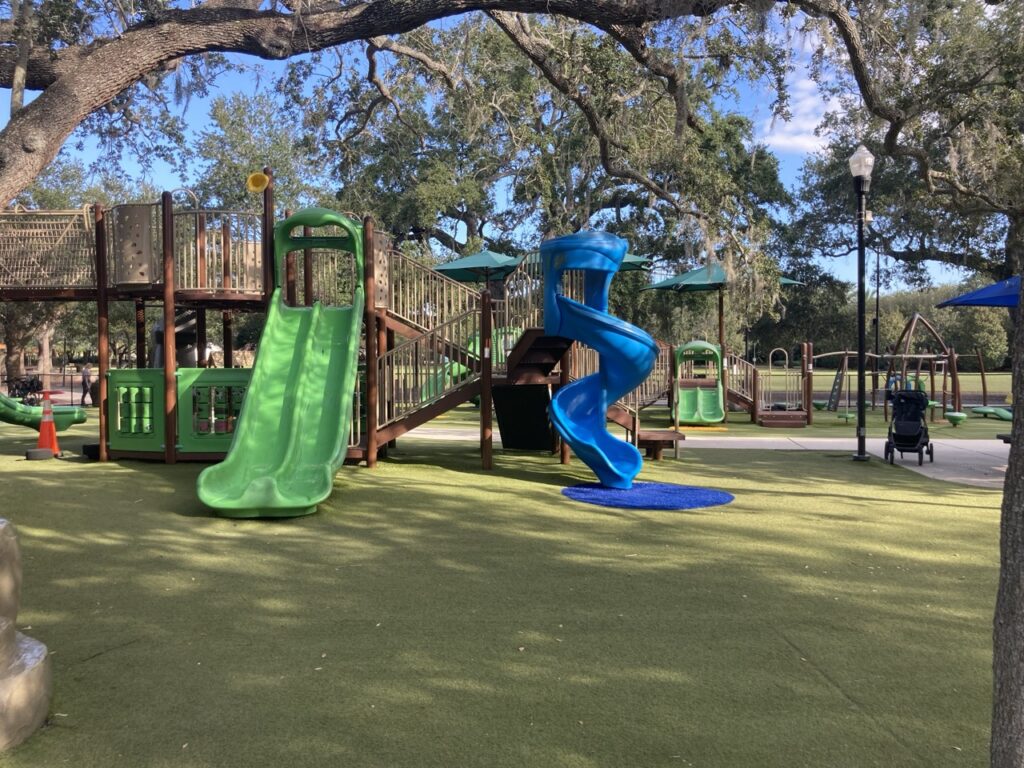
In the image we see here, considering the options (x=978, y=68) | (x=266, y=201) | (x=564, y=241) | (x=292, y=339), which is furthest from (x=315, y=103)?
(x=978, y=68)

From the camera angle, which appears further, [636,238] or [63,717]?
[636,238]

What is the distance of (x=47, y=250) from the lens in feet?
37.2

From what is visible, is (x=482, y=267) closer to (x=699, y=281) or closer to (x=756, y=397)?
(x=699, y=281)

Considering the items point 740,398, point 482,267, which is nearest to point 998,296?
point 740,398

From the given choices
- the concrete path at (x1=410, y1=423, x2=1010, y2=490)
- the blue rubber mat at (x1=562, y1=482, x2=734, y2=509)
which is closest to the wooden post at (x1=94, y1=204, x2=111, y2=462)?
the concrete path at (x1=410, y1=423, x2=1010, y2=490)

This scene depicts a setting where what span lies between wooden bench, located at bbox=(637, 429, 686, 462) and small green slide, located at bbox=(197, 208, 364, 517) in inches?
191

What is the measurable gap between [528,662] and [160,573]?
124 inches

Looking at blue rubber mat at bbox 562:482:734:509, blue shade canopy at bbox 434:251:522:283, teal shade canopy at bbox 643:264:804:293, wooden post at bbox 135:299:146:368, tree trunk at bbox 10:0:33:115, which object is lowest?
blue rubber mat at bbox 562:482:734:509

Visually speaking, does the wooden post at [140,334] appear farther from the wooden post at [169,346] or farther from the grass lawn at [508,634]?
the grass lawn at [508,634]

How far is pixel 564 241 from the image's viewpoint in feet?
31.0

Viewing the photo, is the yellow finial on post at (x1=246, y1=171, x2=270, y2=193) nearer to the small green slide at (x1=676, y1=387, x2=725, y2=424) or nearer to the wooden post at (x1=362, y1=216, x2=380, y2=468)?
the wooden post at (x1=362, y1=216, x2=380, y2=468)

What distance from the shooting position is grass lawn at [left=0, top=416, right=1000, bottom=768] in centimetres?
310

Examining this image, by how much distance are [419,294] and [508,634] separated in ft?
26.9

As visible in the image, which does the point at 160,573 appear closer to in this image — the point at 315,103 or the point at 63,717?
the point at 63,717
